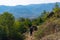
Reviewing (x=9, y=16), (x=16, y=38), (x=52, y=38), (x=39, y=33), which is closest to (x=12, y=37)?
(x=16, y=38)

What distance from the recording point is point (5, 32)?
819 inches

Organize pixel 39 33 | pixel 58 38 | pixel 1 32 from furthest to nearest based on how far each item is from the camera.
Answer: pixel 1 32 < pixel 39 33 < pixel 58 38

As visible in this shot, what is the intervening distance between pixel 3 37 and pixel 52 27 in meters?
5.79

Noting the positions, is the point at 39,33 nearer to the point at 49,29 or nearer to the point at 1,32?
the point at 49,29

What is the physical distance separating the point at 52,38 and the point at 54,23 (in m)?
3.69

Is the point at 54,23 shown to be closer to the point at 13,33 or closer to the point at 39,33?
the point at 39,33

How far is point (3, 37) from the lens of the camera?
20.6 meters

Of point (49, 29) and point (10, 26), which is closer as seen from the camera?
point (49, 29)

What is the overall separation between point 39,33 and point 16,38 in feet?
17.0

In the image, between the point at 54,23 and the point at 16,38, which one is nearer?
the point at 54,23

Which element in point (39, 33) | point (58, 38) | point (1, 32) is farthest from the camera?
point (1, 32)

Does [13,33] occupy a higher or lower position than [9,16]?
lower

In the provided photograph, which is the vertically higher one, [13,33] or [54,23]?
[54,23]

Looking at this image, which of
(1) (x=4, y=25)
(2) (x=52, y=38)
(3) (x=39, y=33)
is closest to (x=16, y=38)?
(1) (x=4, y=25)
